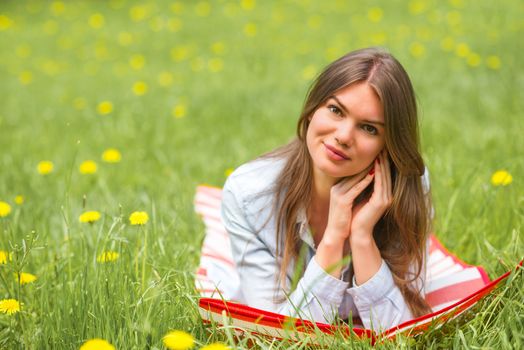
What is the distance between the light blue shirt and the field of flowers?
0.21 metres

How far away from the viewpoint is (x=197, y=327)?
1.84 meters

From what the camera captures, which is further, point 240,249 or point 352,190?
point 240,249

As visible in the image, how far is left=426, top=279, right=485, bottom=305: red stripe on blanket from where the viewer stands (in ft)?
7.38

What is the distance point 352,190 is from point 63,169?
2077 mm

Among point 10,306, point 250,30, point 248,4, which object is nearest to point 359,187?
point 10,306

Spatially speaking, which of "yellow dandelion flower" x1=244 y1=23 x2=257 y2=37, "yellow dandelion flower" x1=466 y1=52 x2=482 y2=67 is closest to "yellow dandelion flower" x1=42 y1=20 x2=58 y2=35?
"yellow dandelion flower" x1=244 y1=23 x2=257 y2=37

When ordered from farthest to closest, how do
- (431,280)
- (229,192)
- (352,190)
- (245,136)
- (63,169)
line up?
(245,136) < (63,169) < (431,280) < (229,192) < (352,190)

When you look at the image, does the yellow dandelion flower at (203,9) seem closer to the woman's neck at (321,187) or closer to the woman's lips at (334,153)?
the woman's neck at (321,187)

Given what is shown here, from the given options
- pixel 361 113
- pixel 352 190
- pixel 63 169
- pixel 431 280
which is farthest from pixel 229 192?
pixel 63 169

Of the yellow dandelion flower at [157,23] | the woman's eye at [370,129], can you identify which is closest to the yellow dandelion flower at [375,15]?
the yellow dandelion flower at [157,23]

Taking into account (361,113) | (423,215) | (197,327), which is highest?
(361,113)

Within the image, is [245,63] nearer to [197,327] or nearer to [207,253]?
[207,253]

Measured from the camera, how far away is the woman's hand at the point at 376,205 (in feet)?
6.55

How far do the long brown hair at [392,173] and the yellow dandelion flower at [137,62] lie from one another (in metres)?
3.80
